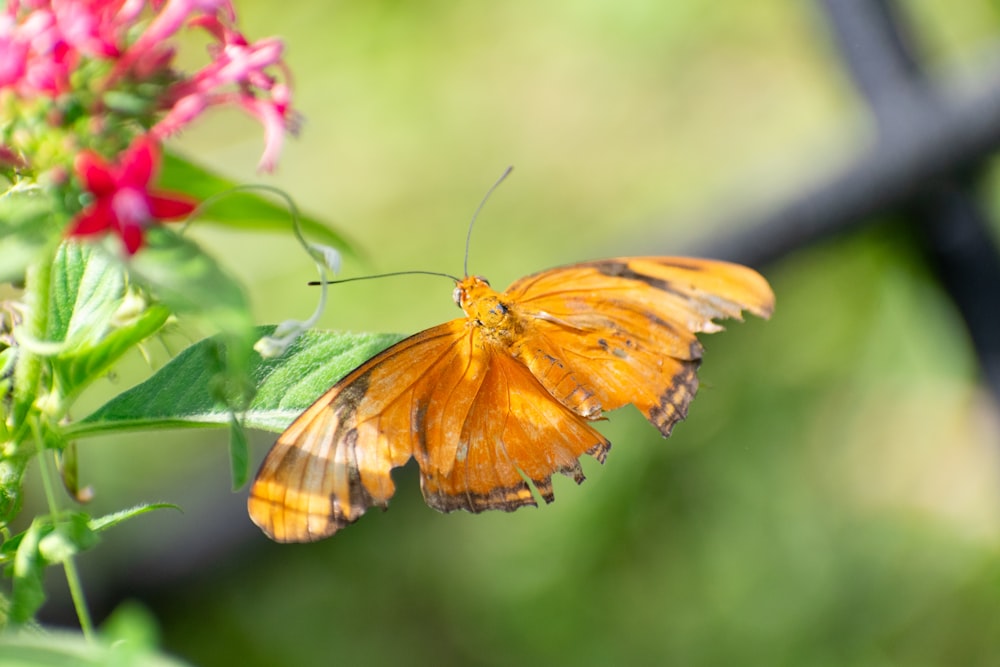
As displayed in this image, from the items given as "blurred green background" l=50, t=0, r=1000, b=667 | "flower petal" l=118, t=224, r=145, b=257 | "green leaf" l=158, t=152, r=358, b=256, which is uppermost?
"green leaf" l=158, t=152, r=358, b=256

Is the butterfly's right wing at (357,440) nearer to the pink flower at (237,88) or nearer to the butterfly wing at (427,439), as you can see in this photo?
the butterfly wing at (427,439)

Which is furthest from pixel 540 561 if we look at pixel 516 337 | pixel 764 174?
pixel 516 337

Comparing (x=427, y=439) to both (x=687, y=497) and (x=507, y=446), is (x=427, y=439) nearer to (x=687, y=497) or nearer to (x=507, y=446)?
(x=507, y=446)

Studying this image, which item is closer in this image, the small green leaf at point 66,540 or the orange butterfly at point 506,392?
the small green leaf at point 66,540

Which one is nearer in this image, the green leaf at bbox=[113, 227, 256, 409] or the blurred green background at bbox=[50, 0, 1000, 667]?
the green leaf at bbox=[113, 227, 256, 409]

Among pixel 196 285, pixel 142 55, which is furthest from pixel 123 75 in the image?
pixel 196 285

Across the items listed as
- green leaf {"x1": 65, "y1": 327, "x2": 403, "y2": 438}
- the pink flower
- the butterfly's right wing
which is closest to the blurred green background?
the butterfly's right wing

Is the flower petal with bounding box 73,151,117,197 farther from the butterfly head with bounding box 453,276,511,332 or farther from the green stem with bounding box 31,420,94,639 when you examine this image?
the butterfly head with bounding box 453,276,511,332

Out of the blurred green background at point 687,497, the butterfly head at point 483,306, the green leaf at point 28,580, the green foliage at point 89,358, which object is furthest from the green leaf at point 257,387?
the blurred green background at point 687,497
